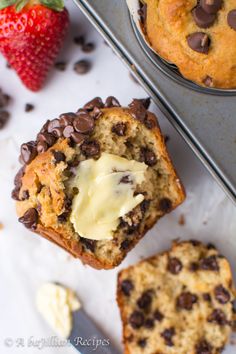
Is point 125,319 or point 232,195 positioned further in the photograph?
point 125,319

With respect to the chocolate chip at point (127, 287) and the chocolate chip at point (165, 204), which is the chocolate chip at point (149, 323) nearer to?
the chocolate chip at point (127, 287)

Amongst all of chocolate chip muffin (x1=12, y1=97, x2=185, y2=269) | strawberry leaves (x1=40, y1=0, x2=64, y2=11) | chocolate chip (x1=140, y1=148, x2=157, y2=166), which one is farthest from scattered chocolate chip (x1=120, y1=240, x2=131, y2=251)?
strawberry leaves (x1=40, y1=0, x2=64, y2=11)

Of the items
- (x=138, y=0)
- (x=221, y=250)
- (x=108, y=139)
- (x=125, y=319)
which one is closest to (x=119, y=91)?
(x=108, y=139)

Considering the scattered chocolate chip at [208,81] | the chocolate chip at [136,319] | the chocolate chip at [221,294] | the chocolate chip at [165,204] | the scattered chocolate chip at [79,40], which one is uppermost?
the scattered chocolate chip at [79,40]

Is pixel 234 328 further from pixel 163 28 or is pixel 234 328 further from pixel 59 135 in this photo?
pixel 163 28

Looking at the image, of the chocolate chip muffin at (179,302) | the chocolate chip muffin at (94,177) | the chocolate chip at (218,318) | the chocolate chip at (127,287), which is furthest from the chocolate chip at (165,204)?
the chocolate chip at (218,318)

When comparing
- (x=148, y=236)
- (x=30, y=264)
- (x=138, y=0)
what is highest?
(x=138, y=0)
